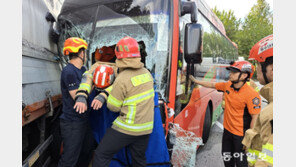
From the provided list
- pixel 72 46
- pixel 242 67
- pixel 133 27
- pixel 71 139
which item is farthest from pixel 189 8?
pixel 71 139

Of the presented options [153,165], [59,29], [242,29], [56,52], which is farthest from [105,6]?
[242,29]

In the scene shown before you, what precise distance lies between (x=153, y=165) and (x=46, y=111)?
1.51 metres

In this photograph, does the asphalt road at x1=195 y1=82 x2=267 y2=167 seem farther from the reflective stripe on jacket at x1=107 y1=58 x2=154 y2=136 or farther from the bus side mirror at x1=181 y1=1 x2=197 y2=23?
the bus side mirror at x1=181 y1=1 x2=197 y2=23

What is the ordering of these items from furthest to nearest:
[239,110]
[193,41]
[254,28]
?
[254,28]
[239,110]
[193,41]

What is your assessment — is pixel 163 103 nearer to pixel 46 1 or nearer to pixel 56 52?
pixel 56 52

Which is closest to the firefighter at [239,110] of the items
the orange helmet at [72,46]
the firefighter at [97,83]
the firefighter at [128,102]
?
the firefighter at [128,102]

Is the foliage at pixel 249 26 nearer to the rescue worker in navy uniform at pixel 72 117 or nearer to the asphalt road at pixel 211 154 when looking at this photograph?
the asphalt road at pixel 211 154

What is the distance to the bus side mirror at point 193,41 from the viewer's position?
2.37m

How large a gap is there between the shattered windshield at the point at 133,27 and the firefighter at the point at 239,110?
100 centimetres

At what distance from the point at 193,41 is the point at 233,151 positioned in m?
1.72

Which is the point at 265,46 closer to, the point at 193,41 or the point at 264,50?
the point at 264,50

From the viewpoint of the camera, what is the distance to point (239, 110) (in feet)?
8.21

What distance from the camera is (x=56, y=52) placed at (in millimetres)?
3100

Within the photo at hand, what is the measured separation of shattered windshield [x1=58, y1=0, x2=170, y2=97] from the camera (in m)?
2.47
